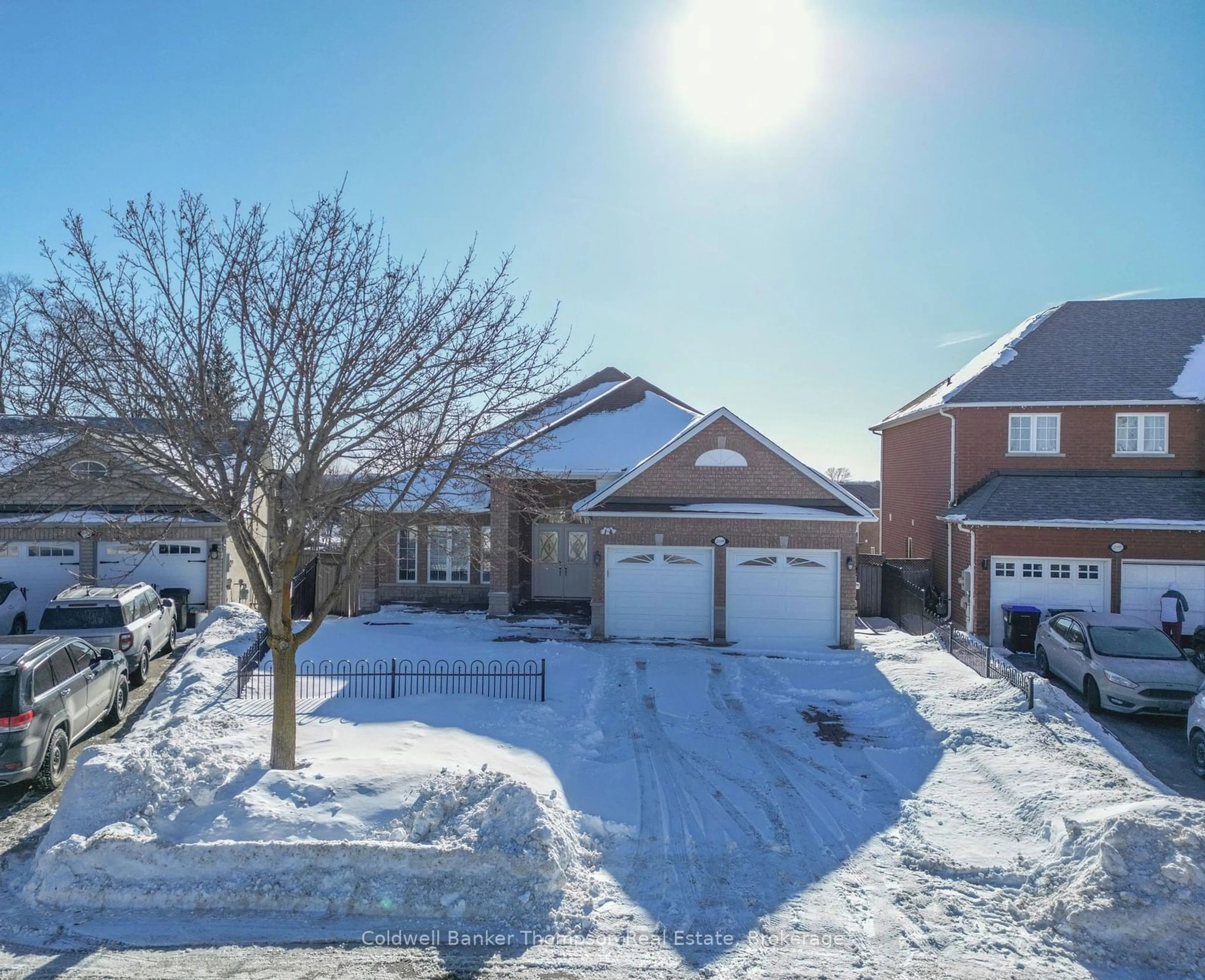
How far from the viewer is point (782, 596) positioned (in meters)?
17.4

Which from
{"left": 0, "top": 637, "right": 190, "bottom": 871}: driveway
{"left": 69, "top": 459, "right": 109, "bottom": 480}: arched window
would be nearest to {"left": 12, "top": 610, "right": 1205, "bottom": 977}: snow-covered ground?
{"left": 0, "top": 637, "right": 190, "bottom": 871}: driveway

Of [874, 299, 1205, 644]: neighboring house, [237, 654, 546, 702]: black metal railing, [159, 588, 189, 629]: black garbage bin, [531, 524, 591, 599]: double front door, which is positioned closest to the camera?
[237, 654, 546, 702]: black metal railing

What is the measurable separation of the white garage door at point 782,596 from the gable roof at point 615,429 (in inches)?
153

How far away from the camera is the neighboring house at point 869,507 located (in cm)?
4444

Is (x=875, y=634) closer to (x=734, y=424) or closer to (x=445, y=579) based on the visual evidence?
(x=734, y=424)

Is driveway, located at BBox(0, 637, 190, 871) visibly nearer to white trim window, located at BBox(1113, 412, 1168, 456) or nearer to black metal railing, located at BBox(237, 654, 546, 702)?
black metal railing, located at BBox(237, 654, 546, 702)

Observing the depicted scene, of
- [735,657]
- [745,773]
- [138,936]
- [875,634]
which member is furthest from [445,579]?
[138,936]

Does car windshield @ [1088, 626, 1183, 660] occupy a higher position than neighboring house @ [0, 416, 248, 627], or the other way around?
neighboring house @ [0, 416, 248, 627]

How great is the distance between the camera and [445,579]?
21703mm

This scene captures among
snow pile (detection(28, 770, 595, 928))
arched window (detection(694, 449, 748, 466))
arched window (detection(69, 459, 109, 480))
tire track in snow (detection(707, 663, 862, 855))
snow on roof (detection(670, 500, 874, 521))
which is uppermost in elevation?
arched window (detection(694, 449, 748, 466))

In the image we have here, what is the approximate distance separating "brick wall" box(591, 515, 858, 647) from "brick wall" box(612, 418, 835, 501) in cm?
73

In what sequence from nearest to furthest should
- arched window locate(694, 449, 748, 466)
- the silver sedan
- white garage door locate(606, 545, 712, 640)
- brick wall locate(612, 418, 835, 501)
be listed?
1. the silver sedan
2. white garage door locate(606, 545, 712, 640)
3. brick wall locate(612, 418, 835, 501)
4. arched window locate(694, 449, 748, 466)

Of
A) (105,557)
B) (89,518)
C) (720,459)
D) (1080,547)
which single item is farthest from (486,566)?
(1080,547)

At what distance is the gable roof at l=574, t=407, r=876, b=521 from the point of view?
686 inches
